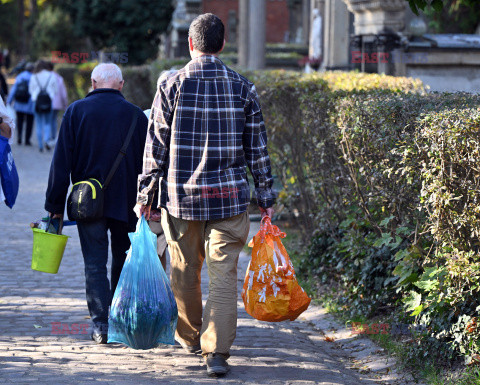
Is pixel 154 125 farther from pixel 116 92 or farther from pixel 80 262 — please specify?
pixel 80 262

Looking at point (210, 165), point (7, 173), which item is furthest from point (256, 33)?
point (210, 165)

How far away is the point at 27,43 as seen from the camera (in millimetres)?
55938

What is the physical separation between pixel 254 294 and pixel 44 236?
1.52 meters

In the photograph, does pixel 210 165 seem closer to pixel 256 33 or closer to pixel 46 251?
pixel 46 251

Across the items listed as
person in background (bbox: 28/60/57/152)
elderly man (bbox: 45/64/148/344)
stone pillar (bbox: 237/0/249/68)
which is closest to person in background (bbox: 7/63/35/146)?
person in background (bbox: 28/60/57/152)

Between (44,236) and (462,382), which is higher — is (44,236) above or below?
above

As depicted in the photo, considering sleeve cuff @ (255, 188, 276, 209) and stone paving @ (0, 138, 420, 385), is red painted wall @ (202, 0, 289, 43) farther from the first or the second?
sleeve cuff @ (255, 188, 276, 209)

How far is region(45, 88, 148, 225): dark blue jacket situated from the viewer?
18.2 ft

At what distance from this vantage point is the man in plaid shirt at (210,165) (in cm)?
492

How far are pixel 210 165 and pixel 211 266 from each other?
2.01 ft

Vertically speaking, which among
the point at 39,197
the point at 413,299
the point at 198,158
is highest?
the point at 198,158

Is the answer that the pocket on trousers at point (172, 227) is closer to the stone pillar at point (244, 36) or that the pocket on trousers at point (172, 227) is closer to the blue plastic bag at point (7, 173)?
the blue plastic bag at point (7, 173)

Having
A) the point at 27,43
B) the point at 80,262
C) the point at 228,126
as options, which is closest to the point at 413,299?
the point at 228,126

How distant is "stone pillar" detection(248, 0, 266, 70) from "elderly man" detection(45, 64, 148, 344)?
33.1 ft
